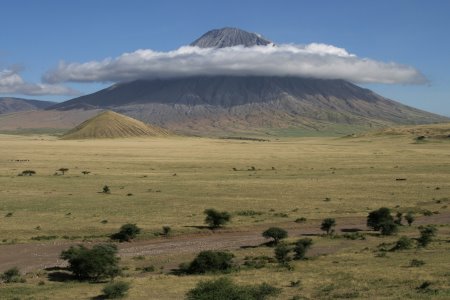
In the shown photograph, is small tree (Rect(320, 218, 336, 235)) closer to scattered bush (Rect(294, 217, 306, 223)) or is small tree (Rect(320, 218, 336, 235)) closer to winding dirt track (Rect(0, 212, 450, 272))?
winding dirt track (Rect(0, 212, 450, 272))

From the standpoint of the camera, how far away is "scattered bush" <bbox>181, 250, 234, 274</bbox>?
34.4 meters

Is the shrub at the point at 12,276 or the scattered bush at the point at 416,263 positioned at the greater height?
the scattered bush at the point at 416,263

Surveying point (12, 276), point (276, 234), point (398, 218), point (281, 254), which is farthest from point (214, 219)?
point (12, 276)

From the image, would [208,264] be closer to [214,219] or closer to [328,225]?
[214,219]

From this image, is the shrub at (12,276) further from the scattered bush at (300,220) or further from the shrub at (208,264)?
the scattered bush at (300,220)

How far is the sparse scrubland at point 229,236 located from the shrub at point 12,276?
0.36 feet

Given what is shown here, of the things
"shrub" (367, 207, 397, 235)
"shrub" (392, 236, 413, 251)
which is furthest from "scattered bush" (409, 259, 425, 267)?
"shrub" (367, 207, 397, 235)

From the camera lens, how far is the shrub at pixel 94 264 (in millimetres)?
33031

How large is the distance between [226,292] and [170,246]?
17688 mm

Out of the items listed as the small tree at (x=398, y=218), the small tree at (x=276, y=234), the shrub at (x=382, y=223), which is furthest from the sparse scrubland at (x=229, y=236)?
the small tree at (x=276, y=234)

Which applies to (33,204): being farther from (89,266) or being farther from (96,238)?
(89,266)

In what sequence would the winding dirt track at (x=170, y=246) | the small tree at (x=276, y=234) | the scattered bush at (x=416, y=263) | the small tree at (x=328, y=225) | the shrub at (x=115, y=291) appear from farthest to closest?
the small tree at (x=328, y=225) → the small tree at (x=276, y=234) → the winding dirt track at (x=170, y=246) → the scattered bush at (x=416, y=263) → the shrub at (x=115, y=291)

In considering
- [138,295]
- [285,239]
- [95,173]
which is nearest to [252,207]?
[285,239]

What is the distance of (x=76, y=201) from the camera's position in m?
61.9
